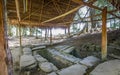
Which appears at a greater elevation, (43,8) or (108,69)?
(43,8)

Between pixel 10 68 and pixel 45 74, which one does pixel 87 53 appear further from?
pixel 10 68

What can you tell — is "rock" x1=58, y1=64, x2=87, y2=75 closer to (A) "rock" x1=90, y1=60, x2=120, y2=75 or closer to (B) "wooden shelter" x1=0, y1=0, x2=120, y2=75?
(A) "rock" x1=90, y1=60, x2=120, y2=75

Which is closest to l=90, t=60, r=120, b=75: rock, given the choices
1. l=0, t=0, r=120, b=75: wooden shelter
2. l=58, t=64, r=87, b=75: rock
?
l=58, t=64, r=87, b=75: rock

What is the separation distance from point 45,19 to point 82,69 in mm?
4609

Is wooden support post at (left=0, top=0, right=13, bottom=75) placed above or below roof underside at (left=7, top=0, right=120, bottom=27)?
below

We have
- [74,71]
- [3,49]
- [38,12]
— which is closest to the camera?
[3,49]

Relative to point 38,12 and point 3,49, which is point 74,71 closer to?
point 3,49

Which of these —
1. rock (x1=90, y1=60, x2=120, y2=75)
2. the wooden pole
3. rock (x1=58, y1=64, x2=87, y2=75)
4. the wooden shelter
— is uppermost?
the wooden shelter

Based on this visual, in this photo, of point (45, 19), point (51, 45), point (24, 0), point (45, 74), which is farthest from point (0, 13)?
point (51, 45)

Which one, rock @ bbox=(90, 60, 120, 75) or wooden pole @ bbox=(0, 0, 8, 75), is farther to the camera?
rock @ bbox=(90, 60, 120, 75)

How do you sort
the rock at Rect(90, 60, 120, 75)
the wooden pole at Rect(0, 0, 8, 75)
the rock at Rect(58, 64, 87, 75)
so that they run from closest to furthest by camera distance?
the wooden pole at Rect(0, 0, 8, 75) → the rock at Rect(90, 60, 120, 75) → the rock at Rect(58, 64, 87, 75)

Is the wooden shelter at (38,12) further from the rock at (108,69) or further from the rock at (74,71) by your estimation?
the rock at (74,71)

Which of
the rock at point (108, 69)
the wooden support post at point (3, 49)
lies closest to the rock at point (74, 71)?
the rock at point (108, 69)

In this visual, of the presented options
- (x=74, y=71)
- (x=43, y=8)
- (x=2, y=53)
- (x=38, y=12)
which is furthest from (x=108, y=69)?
(x=38, y=12)
